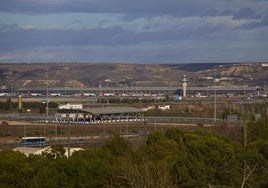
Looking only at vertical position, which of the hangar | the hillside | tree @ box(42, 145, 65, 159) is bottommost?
the hangar

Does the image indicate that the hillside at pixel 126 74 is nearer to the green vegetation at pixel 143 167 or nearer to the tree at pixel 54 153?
the tree at pixel 54 153

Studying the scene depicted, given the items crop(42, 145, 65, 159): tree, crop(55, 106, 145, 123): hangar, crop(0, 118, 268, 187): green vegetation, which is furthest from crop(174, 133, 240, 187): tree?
crop(55, 106, 145, 123): hangar

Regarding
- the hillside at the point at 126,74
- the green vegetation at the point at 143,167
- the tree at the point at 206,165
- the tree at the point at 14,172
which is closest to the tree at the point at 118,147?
the green vegetation at the point at 143,167

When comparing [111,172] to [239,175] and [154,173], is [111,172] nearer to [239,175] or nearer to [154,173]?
[154,173]

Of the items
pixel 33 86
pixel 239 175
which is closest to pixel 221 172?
pixel 239 175

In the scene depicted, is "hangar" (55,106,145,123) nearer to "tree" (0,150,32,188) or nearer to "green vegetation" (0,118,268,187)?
"green vegetation" (0,118,268,187)

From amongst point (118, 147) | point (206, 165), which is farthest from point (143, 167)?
point (118, 147)
